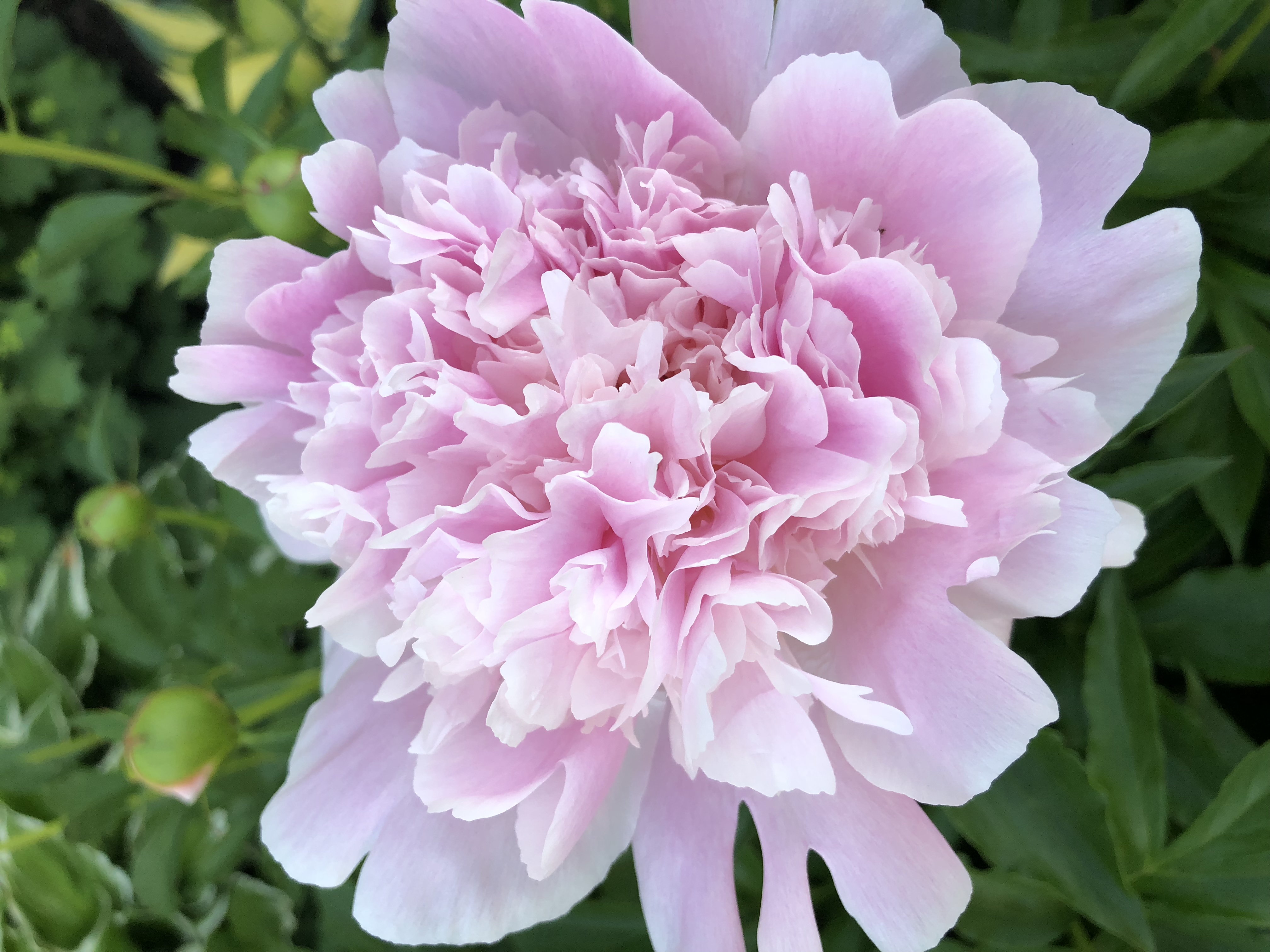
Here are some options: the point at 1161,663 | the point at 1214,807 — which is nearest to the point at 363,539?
the point at 1214,807

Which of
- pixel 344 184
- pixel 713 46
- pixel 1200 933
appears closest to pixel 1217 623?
pixel 1200 933

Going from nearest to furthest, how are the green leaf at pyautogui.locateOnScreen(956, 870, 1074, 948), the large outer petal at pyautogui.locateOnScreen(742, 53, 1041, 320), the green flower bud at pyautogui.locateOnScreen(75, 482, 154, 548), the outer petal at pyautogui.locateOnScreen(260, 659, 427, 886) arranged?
the large outer petal at pyautogui.locateOnScreen(742, 53, 1041, 320) < the outer petal at pyautogui.locateOnScreen(260, 659, 427, 886) < the green leaf at pyautogui.locateOnScreen(956, 870, 1074, 948) < the green flower bud at pyautogui.locateOnScreen(75, 482, 154, 548)

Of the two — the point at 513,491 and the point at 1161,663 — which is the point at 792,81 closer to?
the point at 513,491

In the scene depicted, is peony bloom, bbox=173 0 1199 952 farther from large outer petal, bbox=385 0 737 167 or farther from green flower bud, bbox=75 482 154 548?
green flower bud, bbox=75 482 154 548

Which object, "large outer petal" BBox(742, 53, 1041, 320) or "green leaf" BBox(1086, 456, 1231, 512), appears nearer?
"large outer petal" BBox(742, 53, 1041, 320)

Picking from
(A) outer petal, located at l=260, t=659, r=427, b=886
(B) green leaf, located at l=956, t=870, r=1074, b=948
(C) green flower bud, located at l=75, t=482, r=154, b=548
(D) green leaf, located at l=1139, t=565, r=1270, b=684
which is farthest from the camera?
(C) green flower bud, located at l=75, t=482, r=154, b=548

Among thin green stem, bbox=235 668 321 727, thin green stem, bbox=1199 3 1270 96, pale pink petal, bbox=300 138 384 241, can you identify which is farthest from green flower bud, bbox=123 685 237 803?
thin green stem, bbox=1199 3 1270 96

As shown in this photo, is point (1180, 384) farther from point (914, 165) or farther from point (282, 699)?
point (282, 699)

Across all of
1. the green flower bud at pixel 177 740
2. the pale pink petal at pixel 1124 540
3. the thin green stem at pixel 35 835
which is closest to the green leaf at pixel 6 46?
the green flower bud at pixel 177 740
